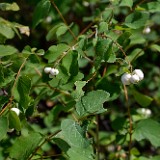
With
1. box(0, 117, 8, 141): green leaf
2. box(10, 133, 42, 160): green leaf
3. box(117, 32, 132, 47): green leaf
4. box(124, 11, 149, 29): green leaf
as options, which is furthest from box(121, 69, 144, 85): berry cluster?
box(0, 117, 8, 141): green leaf

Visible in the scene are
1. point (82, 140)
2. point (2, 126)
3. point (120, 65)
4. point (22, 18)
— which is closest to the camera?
point (82, 140)

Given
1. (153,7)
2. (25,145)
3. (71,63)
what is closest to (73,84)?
(71,63)

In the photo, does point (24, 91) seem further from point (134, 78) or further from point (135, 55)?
point (135, 55)

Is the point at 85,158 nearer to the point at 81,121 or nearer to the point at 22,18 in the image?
the point at 81,121

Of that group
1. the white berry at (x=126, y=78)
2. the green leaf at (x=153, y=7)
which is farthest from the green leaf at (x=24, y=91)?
the green leaf at (x=153, y=7)

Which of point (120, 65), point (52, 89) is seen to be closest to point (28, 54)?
point (52, 89)

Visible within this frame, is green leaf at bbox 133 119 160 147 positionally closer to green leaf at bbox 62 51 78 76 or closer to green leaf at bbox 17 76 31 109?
green leaf at bbox 62 51 78 76

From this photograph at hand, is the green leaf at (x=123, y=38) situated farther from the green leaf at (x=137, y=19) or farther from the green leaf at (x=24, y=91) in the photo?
the green leaf at (x=24, y=91)
